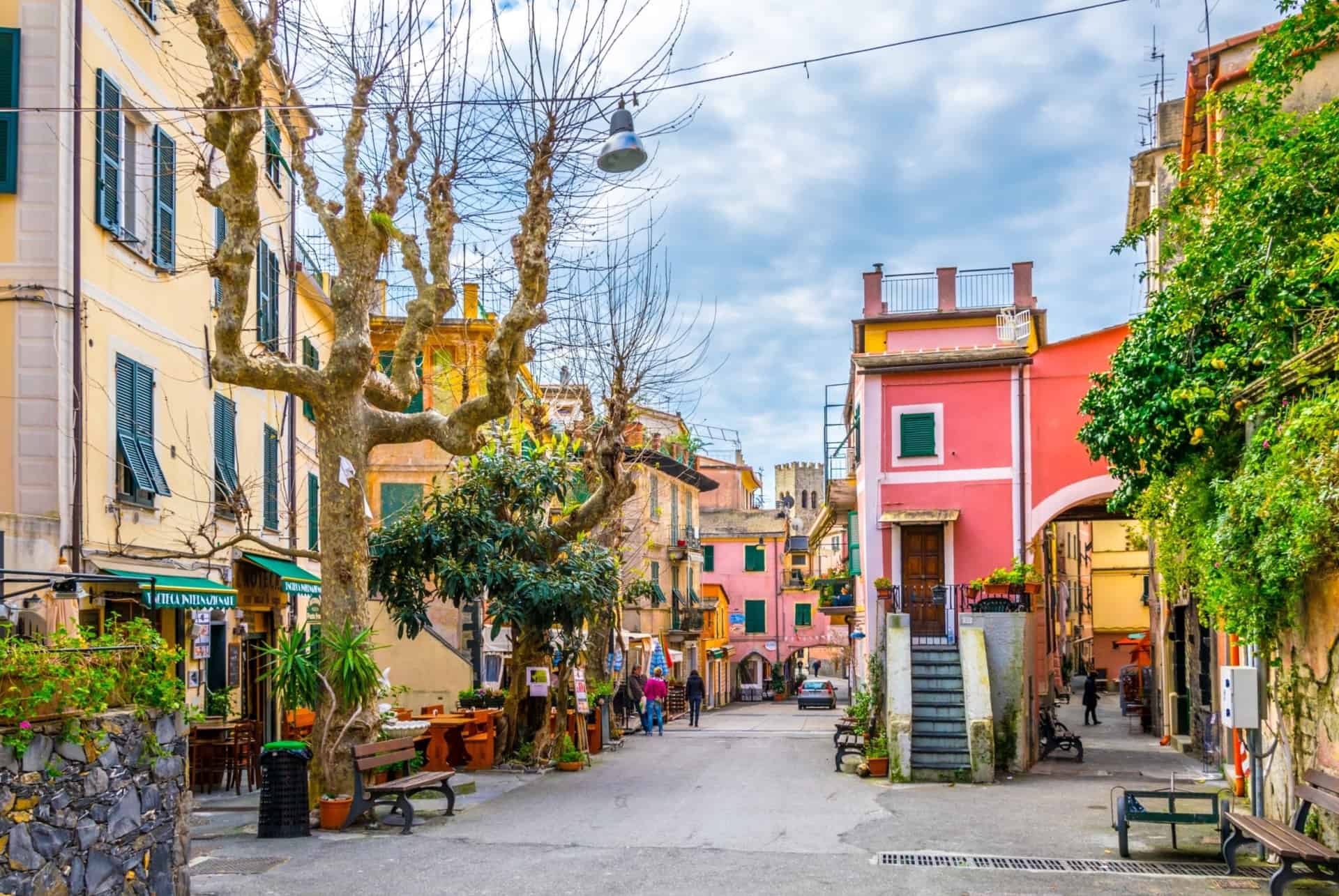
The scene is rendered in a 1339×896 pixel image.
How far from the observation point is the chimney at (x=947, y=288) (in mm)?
32125

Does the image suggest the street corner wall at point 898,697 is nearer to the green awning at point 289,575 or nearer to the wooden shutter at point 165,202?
the green awning at point 289,575

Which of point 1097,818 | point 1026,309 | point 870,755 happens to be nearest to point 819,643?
point 1026,309

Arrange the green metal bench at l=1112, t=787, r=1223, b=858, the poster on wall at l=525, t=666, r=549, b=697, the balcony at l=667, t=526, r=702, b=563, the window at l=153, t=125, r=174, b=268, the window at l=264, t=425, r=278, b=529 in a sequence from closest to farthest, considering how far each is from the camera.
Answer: the green metal bench at l=1112, t=787, r=1223, b=858, the window at l=153, t=125, r=174, b=268, the poster on wall at l=525, t=666, r=549, b=697, the window at l=264, t=425, r=278, b=529, the balcony at l=667, t=526, r=702, b=563

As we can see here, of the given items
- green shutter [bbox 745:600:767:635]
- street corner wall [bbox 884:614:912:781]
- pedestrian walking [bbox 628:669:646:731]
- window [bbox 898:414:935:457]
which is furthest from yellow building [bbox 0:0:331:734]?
green shutter [bbox 745:600:767:635]

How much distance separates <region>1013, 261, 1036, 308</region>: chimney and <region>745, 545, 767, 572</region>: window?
37525mm

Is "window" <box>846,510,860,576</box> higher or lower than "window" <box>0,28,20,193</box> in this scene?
lower

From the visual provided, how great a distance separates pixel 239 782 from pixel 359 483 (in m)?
5.33

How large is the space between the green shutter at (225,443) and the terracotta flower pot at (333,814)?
273 inches

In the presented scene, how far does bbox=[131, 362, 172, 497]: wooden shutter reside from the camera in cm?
1590

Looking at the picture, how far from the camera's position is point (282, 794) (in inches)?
500

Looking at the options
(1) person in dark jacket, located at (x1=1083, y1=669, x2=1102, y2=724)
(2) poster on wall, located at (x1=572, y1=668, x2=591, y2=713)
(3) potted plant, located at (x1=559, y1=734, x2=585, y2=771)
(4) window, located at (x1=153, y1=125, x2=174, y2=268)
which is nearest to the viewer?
(4) window, located at (x1=153, y1=125, x2=174, y2=268)

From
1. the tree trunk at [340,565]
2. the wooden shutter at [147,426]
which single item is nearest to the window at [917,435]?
the tree trunk at [340,565]

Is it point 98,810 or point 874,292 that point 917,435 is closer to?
point 874,292

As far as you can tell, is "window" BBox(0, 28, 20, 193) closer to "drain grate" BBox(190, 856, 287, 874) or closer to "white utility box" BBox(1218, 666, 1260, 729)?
"drain grate" BBox(190, 856, 287, 874)
